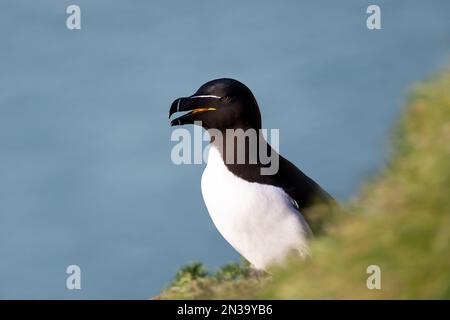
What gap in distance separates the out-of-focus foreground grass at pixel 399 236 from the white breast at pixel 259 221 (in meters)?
4.00

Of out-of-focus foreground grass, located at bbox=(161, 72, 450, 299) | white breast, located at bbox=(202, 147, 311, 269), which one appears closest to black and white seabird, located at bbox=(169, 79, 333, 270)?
white breast, located at bbox=(202, 147, 311, 269)

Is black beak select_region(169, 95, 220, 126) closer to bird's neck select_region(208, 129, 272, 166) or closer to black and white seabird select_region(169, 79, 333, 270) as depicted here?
black and white seabird select_region(169, 79, 333, 270)

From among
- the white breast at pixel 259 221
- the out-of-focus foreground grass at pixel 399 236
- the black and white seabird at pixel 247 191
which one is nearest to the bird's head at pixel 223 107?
the black and white seabird at pixel 247 191

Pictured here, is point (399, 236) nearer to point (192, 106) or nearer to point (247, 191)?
point (247, 191)

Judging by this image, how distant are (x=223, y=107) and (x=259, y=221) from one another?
1628 mm

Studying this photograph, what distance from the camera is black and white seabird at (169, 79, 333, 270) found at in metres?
11.9

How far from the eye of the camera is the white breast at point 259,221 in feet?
38.9

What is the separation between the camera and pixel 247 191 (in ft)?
39.2

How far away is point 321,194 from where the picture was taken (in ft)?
42.1

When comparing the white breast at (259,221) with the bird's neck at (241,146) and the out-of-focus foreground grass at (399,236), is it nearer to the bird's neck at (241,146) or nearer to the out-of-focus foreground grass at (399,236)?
the bird's neck at (241,146)

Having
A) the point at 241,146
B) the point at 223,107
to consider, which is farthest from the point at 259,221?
the point at 223,107
